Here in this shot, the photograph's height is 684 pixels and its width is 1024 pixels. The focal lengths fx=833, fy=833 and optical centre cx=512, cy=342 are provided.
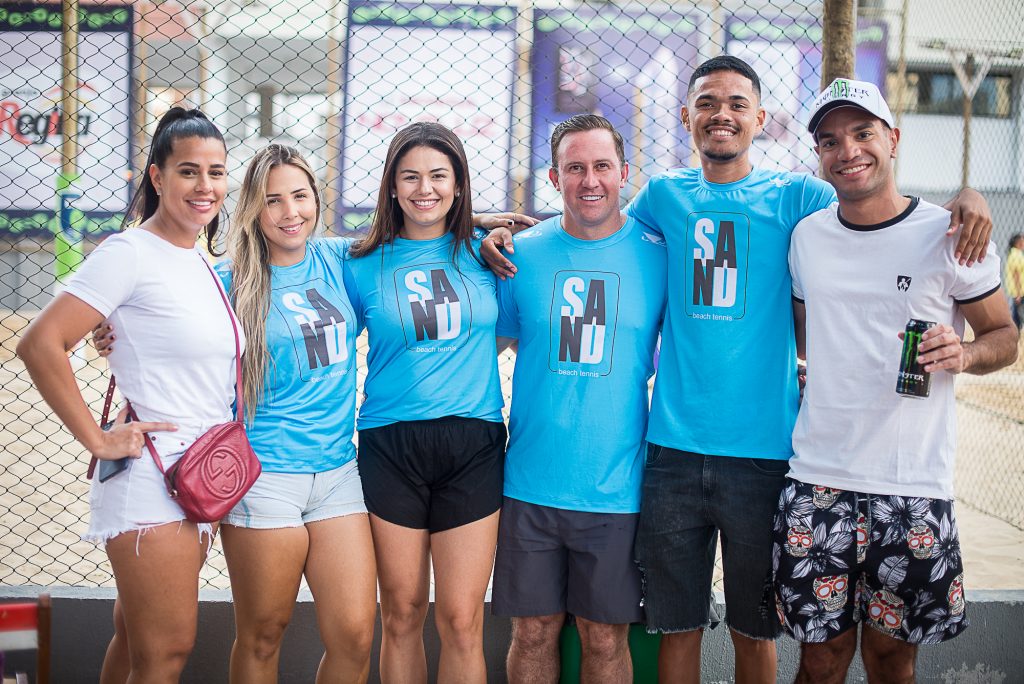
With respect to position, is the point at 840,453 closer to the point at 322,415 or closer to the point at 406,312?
the point at 406,312

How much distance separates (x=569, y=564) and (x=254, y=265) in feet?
4.75

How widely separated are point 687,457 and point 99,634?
2.45m

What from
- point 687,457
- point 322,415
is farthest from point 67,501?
point 687,457

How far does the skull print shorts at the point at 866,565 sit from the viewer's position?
240 cm

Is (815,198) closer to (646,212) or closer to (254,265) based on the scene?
(646,212)

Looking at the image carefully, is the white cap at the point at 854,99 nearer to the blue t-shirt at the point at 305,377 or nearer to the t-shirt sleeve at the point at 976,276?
the t-shirt sleeve at the point at 976,276

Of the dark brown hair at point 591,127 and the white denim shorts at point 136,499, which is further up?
the dark brown hair at point 591,127

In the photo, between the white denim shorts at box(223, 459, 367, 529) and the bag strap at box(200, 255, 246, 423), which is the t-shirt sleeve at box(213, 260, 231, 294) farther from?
the white denim shorts at box(223, 459, 367, 529)

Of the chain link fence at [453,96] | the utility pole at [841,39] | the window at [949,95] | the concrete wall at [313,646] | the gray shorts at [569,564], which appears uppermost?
the window at [949,95]

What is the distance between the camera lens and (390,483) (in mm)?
2734

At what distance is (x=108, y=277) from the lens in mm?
2264

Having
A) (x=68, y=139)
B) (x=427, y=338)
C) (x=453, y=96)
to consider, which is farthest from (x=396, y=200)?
(x=453, y=96)

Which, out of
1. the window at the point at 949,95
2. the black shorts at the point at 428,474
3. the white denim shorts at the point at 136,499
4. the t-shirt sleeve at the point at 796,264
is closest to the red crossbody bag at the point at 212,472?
the white denim shorts at the point at 136,499

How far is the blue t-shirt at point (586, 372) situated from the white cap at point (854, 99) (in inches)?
27.2
